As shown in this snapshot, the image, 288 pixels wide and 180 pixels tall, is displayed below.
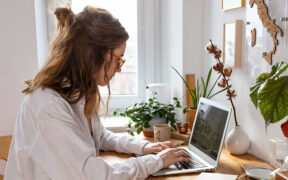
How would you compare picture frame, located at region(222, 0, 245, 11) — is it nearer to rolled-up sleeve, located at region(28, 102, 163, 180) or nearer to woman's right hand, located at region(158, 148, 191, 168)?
woman's right hand, located at region(158, 148, 191, 168)

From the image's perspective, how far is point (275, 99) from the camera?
2.80 feet

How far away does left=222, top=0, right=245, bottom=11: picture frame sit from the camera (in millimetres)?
1431

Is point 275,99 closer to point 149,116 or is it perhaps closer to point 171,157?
point 171,157

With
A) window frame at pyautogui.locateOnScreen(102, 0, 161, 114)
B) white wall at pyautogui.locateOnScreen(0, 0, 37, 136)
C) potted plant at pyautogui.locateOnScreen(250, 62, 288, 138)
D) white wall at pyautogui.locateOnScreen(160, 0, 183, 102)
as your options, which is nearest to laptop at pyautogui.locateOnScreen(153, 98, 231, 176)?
potted plant at pyautogui.locateOnScreen(250, 62, 288, 138)

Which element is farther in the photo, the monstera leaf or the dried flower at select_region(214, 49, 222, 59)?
the dried flower at select_region(214, 49, 222, 59)

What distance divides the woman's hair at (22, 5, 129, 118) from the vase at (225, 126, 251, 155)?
710 mm

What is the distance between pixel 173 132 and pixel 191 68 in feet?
1.56

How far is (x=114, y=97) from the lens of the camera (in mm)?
2461

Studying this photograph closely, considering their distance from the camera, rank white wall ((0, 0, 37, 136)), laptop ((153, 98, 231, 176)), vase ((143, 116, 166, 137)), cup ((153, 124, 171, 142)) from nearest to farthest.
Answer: laptop ((153, 98, 231, 176)) → cup ((153, 124, 171, 142)) → vase ((143, 116, 166, 137)) → white wall ((0, 0, 37, 136))

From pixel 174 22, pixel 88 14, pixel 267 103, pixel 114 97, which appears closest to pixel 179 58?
pixel 174 22

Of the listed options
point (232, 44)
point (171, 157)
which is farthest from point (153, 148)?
A: point (232, 44)

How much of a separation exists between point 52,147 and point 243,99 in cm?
95

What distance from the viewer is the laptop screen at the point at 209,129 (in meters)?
1.26

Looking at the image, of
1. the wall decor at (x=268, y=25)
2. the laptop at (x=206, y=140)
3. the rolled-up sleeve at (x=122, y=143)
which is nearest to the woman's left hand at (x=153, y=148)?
the rolled-up sleeve at (x=122, y=143)
